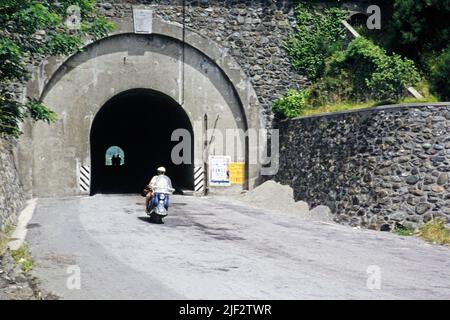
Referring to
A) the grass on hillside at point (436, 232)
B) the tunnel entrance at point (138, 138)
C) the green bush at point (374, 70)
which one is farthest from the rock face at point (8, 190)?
the green bush at point (374, 70)

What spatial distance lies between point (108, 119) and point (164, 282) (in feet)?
91.9

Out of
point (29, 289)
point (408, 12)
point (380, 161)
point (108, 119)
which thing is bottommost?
point (29, 289)

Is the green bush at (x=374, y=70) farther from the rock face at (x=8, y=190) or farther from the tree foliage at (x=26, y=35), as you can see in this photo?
the rock face at (x=8, y=190)

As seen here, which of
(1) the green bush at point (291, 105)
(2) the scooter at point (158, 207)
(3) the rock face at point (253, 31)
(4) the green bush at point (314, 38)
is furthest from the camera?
(4) the green bush at point (314, 38)

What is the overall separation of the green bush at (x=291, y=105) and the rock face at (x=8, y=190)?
9.77m

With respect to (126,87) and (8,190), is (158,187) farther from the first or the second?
(126,87)

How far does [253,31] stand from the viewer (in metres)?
23.6

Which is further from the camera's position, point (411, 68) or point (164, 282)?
point (411, 68)

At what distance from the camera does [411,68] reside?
19016 millimetres

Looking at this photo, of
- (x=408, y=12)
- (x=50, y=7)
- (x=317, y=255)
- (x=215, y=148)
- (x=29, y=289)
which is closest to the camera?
(x=29, y=289)

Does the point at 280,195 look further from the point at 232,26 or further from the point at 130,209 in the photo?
the point at 232,26

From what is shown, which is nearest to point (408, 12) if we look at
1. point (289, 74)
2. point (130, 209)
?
point (289, 74)

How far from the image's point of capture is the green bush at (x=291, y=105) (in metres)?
22.7

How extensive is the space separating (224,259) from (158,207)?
506 cm
